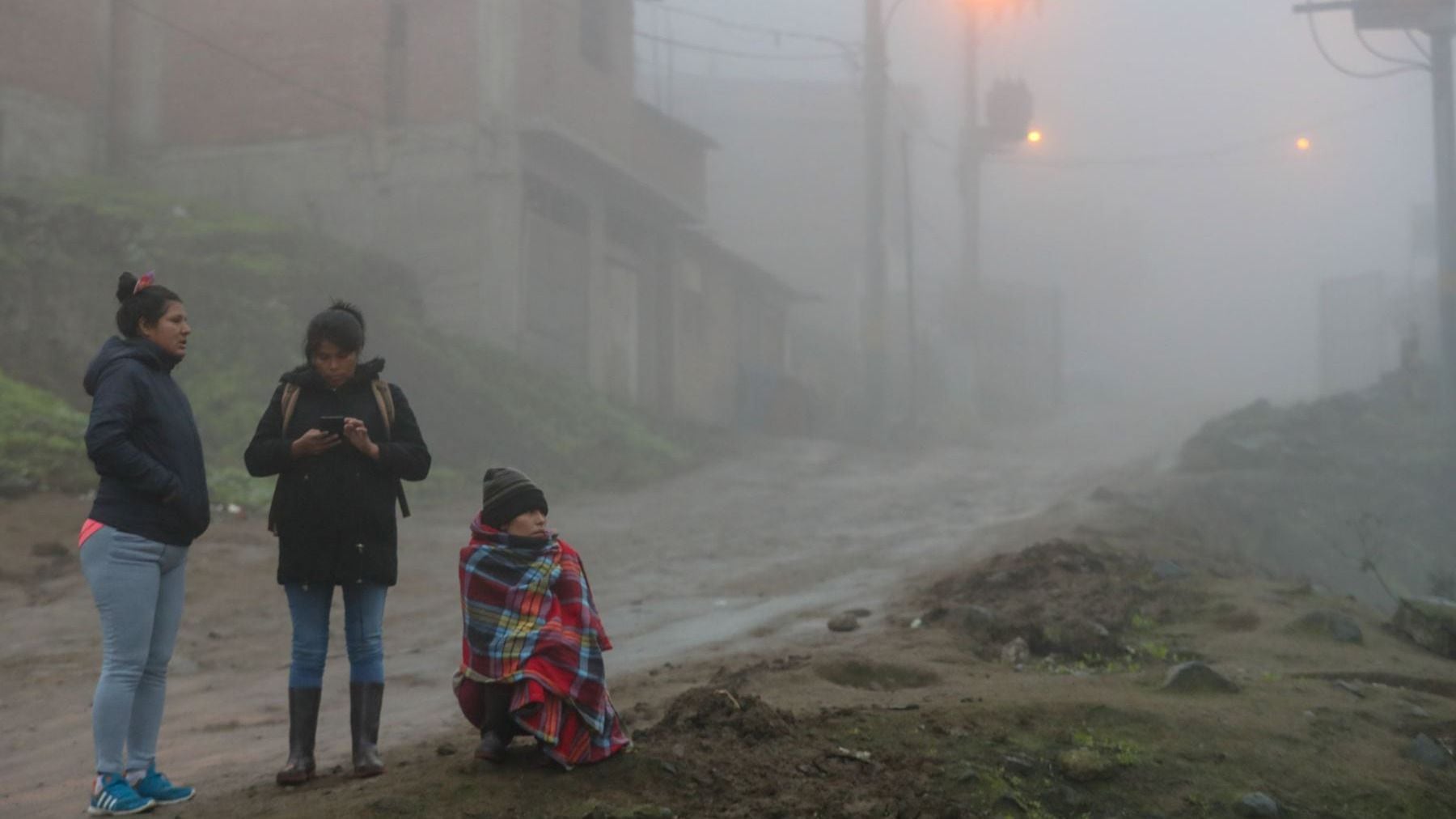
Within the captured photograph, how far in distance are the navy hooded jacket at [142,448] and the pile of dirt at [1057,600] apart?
3.79 metres

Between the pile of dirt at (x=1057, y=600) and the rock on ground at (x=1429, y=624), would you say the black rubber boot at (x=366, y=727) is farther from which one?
the rock on ground at (x=1429, y=624)

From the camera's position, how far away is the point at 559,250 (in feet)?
72.6

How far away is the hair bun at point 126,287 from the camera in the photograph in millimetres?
4082

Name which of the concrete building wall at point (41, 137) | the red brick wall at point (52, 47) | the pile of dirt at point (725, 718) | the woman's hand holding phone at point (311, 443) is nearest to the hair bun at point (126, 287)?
the woman's hand holding phone at point (311, 443)

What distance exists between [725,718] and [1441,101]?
714 inches

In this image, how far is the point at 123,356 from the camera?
13.3 ft

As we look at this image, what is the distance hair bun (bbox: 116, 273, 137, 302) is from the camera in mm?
4082

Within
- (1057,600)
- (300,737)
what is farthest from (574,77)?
(300,737)

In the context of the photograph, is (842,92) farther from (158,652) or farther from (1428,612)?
(158,652)

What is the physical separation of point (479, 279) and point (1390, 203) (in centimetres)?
7593

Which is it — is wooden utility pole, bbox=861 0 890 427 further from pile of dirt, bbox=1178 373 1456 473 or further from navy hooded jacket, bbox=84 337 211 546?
navy hooded jacket, bbox=84 337 211 546

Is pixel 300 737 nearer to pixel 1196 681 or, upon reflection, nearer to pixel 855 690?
pixel 855 690

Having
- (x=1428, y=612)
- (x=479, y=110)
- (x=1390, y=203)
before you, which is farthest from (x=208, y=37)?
(x=1390, y=203)

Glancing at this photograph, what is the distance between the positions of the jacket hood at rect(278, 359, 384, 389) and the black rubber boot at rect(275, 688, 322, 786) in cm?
95
